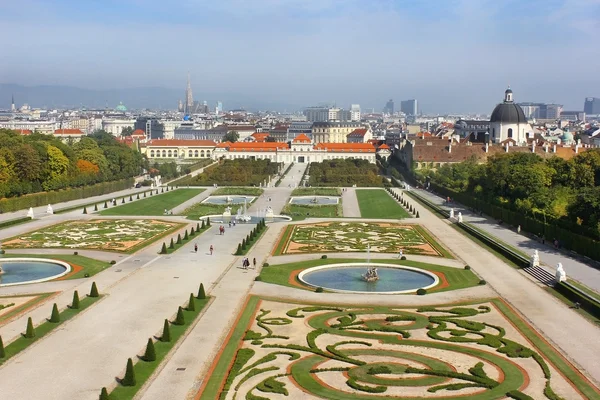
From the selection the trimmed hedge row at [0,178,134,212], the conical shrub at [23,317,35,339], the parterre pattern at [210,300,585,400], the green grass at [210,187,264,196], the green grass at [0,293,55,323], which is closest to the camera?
the parterre pattern at [210,300,585,400]

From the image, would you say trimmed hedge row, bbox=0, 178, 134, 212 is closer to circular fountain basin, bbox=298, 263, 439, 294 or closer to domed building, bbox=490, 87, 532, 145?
circular fountain basin, bbox=298, 263, 439, 294

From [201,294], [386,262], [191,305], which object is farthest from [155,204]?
[191,305]

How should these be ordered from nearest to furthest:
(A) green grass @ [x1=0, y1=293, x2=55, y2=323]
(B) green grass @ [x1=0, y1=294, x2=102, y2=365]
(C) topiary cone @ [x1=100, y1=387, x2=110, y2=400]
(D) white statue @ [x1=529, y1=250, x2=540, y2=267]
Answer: (C) topiary cone @ [x1=100, y1=387, x2=110, y2=400] → (B) green grass @ [x1=0, y1=294, x2=102, y2=365] → (A) green grass @ [x1=0, y1=293, x2=55, y2=323] → (D) white statue @ [x1=529, y1=250, x2=540, y2=267]

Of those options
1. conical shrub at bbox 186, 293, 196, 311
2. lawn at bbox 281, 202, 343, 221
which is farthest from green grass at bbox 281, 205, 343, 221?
conical shrub at bbox 186, 293, 196, 311

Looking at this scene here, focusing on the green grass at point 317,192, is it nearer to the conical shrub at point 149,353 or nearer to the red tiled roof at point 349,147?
the red tiled roof at point 349,147

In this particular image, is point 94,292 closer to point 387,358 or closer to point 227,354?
point 227,354

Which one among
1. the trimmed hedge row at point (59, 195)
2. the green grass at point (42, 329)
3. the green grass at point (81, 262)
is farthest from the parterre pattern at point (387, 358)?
the trimmed hedge row at point (59, 195)

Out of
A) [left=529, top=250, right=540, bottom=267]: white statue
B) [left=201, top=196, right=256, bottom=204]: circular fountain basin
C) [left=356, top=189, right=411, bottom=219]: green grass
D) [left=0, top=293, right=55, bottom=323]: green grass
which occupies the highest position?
[left=529, top=250, right=540, bottom=267]: white statue
